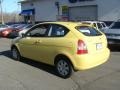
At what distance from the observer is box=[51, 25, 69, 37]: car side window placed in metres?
8.90

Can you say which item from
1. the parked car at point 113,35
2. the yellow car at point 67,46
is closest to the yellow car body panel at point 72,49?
the yellow car at point 67,46

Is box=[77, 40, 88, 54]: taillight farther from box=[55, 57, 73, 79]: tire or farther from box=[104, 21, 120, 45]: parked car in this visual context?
box=[104, 21, 120, 45]: parked car

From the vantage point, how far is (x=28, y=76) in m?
8.93

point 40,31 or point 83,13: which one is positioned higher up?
point 83,13

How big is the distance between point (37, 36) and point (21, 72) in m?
1.38

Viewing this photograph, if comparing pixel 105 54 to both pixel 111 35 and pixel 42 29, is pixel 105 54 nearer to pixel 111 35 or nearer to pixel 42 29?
pixel 42 29

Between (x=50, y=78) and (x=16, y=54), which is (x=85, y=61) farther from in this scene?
(x=16, y=54)

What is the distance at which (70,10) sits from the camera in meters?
38.8

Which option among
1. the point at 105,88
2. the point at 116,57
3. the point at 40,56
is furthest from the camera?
the point at 116,57

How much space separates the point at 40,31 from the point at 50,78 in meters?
1.94

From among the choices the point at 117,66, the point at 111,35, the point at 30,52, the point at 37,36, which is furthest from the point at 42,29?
the point at 111,35

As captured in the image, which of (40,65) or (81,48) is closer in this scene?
(81,48)

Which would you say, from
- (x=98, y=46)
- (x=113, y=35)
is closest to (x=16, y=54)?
(x=98, y=46)

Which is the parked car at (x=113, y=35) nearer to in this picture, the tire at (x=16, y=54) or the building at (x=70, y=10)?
the tire at (x=16, y=54)
